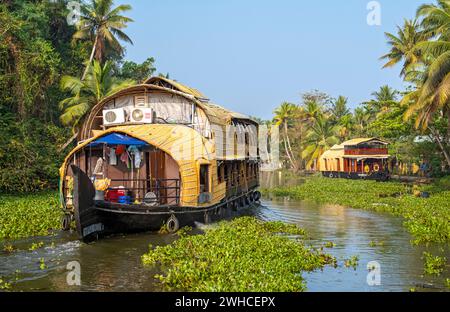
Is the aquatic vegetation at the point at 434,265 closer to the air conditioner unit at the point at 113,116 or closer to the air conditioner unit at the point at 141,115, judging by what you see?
the air conditioner unit at the point at 141,115

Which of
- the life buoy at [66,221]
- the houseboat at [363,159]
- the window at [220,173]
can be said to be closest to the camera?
the life buoy at [66,221]

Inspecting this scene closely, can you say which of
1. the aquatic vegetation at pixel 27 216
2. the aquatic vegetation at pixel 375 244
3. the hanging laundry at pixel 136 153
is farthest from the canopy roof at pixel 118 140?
the aquatic vegetation at pixel 375 244

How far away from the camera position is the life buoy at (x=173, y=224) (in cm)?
1240

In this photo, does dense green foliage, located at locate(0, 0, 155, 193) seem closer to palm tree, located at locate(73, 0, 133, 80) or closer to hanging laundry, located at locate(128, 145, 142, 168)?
palm tree, located at locate(73, 0, 133, 80)

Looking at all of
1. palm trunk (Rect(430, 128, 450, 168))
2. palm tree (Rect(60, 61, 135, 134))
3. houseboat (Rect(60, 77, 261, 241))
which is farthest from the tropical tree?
palm tree (Rect(60, 61, 135, 134))

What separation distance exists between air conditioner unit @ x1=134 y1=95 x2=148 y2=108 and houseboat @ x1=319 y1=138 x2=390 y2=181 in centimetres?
2103

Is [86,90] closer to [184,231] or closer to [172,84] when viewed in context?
[172,84]

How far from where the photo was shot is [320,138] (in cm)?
4884

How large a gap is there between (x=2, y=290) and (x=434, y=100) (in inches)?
672

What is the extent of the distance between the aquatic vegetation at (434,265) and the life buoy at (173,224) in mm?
5772

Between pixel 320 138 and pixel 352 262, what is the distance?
39.9 metres

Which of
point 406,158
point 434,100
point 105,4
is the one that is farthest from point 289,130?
point 434,100

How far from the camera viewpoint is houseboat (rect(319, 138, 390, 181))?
1339 inches

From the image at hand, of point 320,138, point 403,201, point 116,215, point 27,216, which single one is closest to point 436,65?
point 403,201
